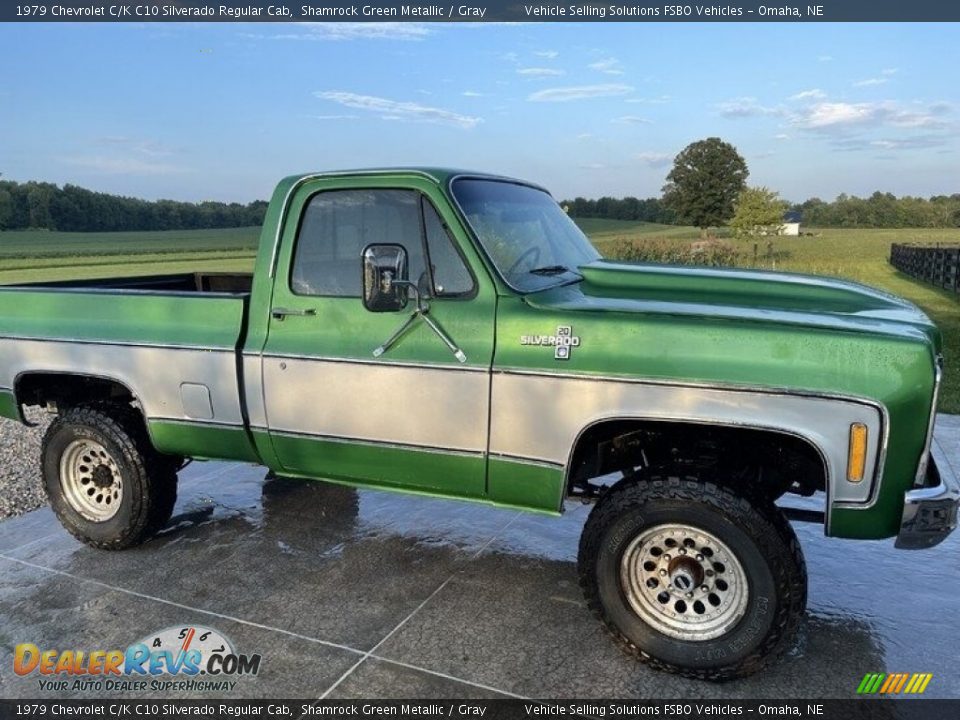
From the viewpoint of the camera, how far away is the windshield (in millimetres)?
3566

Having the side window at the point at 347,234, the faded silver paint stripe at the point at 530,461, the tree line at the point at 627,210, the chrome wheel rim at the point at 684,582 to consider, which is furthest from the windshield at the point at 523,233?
the tree line at the point at 627,210

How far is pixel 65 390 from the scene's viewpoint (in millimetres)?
4699

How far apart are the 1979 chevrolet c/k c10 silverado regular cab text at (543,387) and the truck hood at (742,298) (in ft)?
0.06

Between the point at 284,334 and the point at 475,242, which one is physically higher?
the point at 475,242

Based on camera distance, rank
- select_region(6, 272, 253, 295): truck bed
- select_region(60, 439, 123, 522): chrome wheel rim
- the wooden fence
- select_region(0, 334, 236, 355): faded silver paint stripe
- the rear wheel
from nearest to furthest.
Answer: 1. select_region(0, 334, 236, 355): faded silver paint stripe
2. the rear wheel
3. select_region(60, 439, 123, 522): chrome wheel rim
4. select_region(6, 272, 253, 295): truck bed
5. the wooden fence

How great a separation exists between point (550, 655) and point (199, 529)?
2.59 m

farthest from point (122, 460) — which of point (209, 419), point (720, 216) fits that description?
point (720, 216)

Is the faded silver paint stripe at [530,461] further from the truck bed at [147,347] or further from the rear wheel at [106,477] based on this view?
the rear wheel at [106,477]

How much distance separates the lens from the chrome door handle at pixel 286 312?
3.73 metres

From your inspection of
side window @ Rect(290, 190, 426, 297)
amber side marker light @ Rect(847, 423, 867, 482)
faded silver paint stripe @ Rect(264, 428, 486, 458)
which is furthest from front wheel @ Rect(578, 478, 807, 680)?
side window @ Rect(290, 190, 426, 297)

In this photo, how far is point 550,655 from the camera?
11.0ft

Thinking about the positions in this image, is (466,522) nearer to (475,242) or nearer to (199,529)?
(199,529)

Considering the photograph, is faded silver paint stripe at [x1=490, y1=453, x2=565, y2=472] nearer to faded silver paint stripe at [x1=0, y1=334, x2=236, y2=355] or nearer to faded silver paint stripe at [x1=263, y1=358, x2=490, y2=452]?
faded silver paint stripe at [x1=263, y1=358, x2=490, y2=452]

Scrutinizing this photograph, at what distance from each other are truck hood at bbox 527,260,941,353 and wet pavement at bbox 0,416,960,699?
56.7 inches
